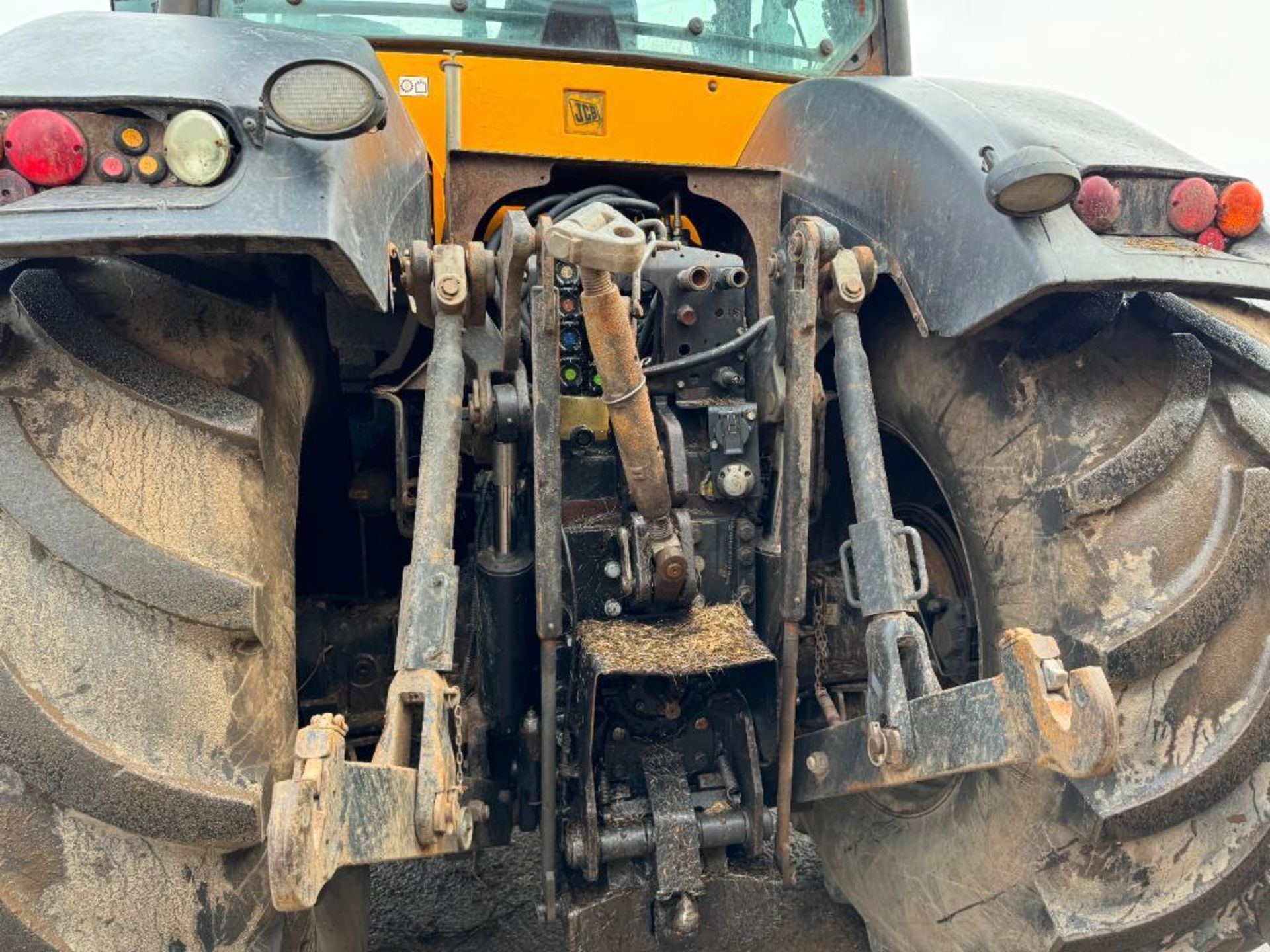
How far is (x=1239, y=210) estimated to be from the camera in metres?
1.46

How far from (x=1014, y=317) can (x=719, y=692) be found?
0.80 metres

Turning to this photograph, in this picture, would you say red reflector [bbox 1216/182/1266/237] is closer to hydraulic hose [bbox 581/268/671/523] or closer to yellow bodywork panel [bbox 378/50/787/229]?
hydraulic hose [bbox 581/268/671/523]

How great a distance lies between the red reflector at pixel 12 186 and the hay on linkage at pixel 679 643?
3.22 feet

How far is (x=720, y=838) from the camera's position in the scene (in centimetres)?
151

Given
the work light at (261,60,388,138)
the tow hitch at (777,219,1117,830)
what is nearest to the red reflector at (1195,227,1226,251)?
the tow hitch at (777,219,1117,830)

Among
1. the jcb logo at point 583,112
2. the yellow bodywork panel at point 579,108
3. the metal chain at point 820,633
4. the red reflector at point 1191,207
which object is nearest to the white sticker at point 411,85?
the yellow bodywork panel at point 579,108

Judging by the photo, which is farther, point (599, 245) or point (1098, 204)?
point (1098, 204)

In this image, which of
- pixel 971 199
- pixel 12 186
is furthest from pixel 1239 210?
pixel 12 186

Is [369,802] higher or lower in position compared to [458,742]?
higher

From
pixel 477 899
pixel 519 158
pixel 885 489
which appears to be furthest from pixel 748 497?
pixel 477 899

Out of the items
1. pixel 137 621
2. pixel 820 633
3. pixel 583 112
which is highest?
pixel 583 112

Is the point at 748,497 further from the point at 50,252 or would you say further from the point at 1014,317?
the point at 50,252

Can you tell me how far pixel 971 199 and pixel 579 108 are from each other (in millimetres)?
A: 1058

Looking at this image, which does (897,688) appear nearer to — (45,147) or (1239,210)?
(1239,210)
